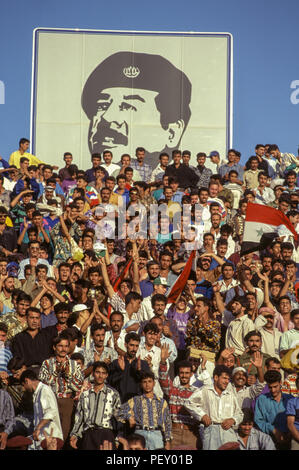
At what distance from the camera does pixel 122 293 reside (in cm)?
1455

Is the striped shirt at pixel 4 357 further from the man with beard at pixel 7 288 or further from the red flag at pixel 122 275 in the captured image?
the red flag at pixel 122 275

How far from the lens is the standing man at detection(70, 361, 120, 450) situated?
11484 mm

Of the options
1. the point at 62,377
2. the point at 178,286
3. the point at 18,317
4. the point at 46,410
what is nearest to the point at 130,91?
the point at 178,286

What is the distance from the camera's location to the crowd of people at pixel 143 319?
1173 cm

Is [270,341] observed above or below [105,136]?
below

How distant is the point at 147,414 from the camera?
38.2 feet

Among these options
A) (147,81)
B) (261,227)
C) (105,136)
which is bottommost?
(261,227)

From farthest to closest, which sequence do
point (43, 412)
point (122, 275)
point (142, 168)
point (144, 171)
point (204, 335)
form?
point (142, 168)
point (144, 171)
point (122, 275)
point (204, 335)
point (43, 412)

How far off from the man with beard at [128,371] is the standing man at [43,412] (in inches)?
37.6

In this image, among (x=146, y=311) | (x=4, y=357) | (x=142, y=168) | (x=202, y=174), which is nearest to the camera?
(x=4, y=357)

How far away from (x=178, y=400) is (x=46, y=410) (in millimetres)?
1806

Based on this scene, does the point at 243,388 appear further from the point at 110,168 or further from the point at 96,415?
the point at 110,168
